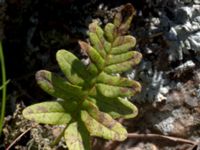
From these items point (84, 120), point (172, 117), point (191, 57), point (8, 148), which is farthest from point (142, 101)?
point (8, 148)

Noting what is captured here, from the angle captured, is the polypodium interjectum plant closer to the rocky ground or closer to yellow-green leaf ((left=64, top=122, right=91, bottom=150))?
yellow-green leaf ((left=64, top=122, right=91, bottom=150))

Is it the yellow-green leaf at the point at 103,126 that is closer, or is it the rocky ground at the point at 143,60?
the yellow-green leaf at the point at 103,126

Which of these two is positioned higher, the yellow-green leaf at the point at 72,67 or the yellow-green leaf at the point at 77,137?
the yellow-green leaf at the point at 72,67

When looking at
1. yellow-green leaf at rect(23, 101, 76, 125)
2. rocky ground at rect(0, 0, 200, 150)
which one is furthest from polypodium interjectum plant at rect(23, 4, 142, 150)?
rocky ground at rect(0, 0, 200, 150)

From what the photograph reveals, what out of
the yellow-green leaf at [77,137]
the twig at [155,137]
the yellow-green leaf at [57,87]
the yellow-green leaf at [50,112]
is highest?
the yellow-green leaf at [57,87]

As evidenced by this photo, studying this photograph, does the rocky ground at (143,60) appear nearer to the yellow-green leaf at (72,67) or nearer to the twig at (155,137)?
the twig at (155,137)

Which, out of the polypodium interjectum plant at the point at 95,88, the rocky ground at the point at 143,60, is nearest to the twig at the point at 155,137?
the rocky ground at the point at 143,60

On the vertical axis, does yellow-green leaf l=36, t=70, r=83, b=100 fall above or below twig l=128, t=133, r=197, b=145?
above
